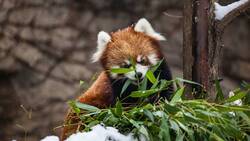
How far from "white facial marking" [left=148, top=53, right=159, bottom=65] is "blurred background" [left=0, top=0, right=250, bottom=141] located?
3.15 meters

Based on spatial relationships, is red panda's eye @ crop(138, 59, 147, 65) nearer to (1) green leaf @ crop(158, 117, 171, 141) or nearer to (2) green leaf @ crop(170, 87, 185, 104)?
(2) green leaf @ crop(170, 87, 185, 104)

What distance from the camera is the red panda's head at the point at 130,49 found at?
3.42 m

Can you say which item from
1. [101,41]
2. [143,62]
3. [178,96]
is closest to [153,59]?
[143,62]

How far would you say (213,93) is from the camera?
3.16 m

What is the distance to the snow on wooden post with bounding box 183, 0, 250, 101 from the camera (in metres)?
3.13

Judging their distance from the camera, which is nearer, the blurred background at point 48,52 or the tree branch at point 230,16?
the tree branch at point 230,16

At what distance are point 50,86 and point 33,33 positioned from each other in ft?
1.88

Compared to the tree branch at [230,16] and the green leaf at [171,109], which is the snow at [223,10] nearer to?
the tree branch at [230,16]

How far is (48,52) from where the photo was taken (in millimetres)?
6684

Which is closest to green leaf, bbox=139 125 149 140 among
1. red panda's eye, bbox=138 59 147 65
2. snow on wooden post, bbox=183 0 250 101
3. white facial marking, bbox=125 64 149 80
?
snow on wooden post, bbox=183 0 250 101

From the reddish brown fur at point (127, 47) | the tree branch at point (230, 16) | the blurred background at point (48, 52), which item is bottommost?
the blurred background at point (48, 52)

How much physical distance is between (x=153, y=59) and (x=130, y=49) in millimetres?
134

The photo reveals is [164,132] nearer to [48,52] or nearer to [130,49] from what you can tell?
[130,49]

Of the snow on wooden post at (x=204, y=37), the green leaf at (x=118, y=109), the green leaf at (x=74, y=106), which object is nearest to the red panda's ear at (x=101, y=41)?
the snow on wooden post at (x=204, y=37)
